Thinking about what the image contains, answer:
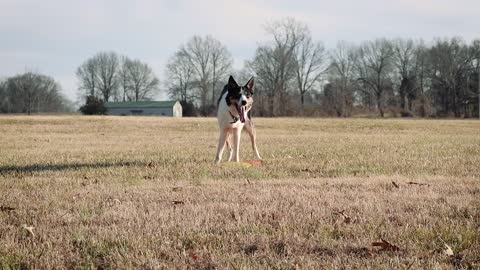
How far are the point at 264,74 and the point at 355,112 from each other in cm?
1861

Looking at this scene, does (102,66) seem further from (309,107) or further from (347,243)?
(347,243)

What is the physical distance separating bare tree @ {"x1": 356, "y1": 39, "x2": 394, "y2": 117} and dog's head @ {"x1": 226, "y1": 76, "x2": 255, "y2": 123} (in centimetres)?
9001

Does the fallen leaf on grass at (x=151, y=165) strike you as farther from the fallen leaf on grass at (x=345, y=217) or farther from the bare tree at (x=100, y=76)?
the bare tree at (x=100, y=76)

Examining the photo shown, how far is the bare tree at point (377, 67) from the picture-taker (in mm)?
97706

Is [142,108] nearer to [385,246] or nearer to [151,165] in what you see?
[151,165]

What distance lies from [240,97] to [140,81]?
115646mm

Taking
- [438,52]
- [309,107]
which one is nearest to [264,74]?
[309,107]

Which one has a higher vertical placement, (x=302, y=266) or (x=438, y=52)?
(x=438, y=52)

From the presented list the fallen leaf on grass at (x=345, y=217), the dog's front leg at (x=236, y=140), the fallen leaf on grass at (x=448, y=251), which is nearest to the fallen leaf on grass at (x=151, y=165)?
the dog's front leg at (x=236, y=140)

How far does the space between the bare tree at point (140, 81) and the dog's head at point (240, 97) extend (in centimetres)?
11355

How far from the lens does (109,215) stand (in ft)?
16.9

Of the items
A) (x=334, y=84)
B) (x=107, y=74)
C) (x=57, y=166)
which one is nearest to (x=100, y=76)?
(x=107, y=74)

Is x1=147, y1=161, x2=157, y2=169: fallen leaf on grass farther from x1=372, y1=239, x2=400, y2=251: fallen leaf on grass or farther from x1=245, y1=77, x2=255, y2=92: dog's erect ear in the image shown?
x1=372, y1=239, x2=400, y2=251: fallen leaf on grass

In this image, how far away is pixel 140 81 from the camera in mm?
122250
